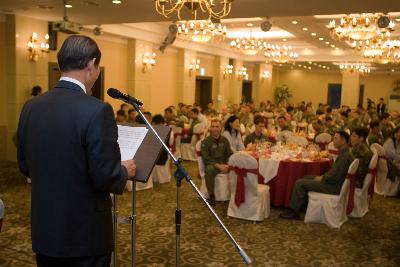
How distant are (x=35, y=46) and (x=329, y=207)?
7507 millimetres

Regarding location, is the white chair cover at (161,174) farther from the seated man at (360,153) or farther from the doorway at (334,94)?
the doorway at (334,94)

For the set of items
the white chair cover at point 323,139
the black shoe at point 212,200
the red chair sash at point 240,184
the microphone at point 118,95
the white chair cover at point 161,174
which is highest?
the microphone at point 118,95

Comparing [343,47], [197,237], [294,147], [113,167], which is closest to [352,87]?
[343,47]

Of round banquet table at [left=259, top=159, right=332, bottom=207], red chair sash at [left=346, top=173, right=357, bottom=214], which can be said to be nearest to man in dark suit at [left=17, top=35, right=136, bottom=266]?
red chair sash at [left=346, top=173, right=357, bottom=214]

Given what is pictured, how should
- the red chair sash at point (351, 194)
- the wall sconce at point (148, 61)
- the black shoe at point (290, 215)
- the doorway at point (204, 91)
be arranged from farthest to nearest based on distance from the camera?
the doorway at point (204, 91)
the wall sconce at point (148, 61)
the black shoe at point (290, 215)
the red chair sash at point (351, 194)

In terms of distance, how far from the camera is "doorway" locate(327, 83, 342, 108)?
32125 millimetres

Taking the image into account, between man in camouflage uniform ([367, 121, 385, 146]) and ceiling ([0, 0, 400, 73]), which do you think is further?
man in camouflage uniform ([367, 121, 385, 146])

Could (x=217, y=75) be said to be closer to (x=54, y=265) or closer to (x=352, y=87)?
(x=352, y=87)

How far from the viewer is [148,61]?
14.4 metres

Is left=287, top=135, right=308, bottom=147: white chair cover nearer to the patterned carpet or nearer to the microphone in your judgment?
the patterned carpet

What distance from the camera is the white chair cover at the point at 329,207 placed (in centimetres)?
589

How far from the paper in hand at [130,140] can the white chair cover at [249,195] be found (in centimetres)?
324

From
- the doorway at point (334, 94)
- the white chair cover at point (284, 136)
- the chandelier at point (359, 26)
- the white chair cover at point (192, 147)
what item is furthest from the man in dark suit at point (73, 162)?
the doorway at point (334, 94)

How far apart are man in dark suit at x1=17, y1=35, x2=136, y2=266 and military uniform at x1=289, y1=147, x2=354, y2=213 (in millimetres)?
4408
